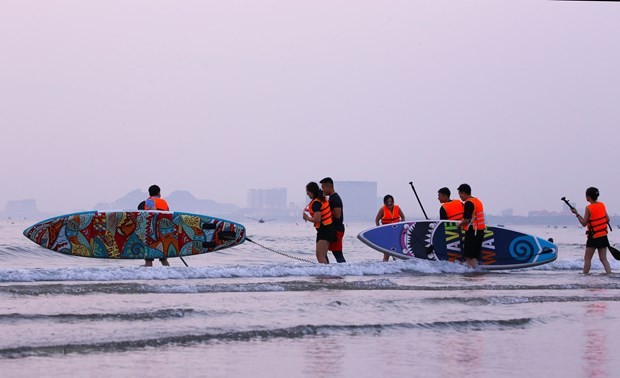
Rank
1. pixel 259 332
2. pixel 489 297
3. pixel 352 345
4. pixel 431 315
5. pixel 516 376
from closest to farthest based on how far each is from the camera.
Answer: pixel 516 376 → pixel 352 345 → pixel 259 332 → pixel 431 315 → pixel 489 297

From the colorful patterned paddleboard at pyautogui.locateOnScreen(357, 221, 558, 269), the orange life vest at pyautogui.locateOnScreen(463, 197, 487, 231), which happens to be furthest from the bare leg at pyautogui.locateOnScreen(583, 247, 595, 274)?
the orange life vest at pyautogui.locateOnScreen(463, 197, 487, 231)

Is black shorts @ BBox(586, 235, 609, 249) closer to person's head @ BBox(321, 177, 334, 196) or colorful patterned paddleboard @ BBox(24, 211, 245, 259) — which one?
person's head @ BBox(321, 177, 334, 196)

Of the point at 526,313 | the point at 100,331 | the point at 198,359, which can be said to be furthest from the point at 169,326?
the point at 526,313

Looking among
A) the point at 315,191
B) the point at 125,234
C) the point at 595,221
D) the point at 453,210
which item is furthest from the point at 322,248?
the point at 595,221

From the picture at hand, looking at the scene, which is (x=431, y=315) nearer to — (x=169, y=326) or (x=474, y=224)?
(x=169, y=326)

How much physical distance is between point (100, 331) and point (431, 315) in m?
3.27

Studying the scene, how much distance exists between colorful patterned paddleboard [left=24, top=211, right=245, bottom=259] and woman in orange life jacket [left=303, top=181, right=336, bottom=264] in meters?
2.77

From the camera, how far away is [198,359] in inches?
237

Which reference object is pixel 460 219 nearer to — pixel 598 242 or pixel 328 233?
pixel 598 242

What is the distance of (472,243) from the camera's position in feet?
49.1

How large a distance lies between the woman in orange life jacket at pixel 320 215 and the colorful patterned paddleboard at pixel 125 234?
2.77 meters

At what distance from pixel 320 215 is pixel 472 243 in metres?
2.87

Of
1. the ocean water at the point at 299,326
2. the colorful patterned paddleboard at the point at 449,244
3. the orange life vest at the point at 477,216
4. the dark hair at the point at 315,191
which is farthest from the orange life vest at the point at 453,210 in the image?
the dark hair at the point at 315,191

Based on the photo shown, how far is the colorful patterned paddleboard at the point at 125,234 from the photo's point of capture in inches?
604
